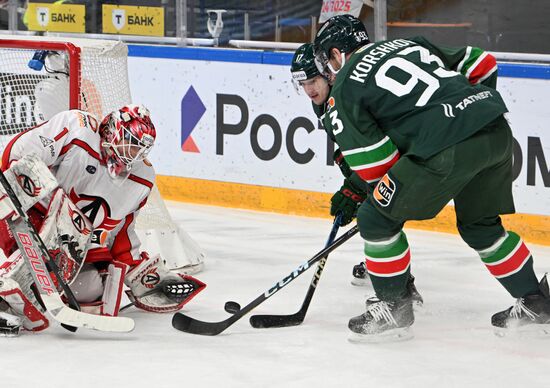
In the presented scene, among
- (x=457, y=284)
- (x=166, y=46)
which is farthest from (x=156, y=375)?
(x=166, y=46)

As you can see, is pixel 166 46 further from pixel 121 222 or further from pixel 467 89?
pixel 467 89

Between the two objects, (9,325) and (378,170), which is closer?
(378,170)

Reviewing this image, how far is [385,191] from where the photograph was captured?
3.08 metres

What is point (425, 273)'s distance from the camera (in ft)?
14.3

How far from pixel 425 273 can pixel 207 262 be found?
876mm

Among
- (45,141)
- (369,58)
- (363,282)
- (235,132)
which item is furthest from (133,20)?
(369,58)

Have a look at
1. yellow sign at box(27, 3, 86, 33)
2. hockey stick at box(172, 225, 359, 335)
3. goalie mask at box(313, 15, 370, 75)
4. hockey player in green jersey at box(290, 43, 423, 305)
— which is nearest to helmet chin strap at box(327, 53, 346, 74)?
goalie mask at box(313, 15, 370, 75)

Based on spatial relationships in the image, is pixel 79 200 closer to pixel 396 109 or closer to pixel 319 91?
pixel 319 91

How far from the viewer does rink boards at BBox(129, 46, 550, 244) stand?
18.1 feet

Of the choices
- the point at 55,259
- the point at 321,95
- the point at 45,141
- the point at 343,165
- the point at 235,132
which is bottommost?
the point at 55,259

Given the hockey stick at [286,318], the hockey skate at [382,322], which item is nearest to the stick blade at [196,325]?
the hockey stick at [286,318]

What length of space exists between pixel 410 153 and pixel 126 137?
823mm

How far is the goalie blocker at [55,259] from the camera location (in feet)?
10.3

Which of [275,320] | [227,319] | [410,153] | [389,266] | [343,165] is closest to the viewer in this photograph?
[410,153]
